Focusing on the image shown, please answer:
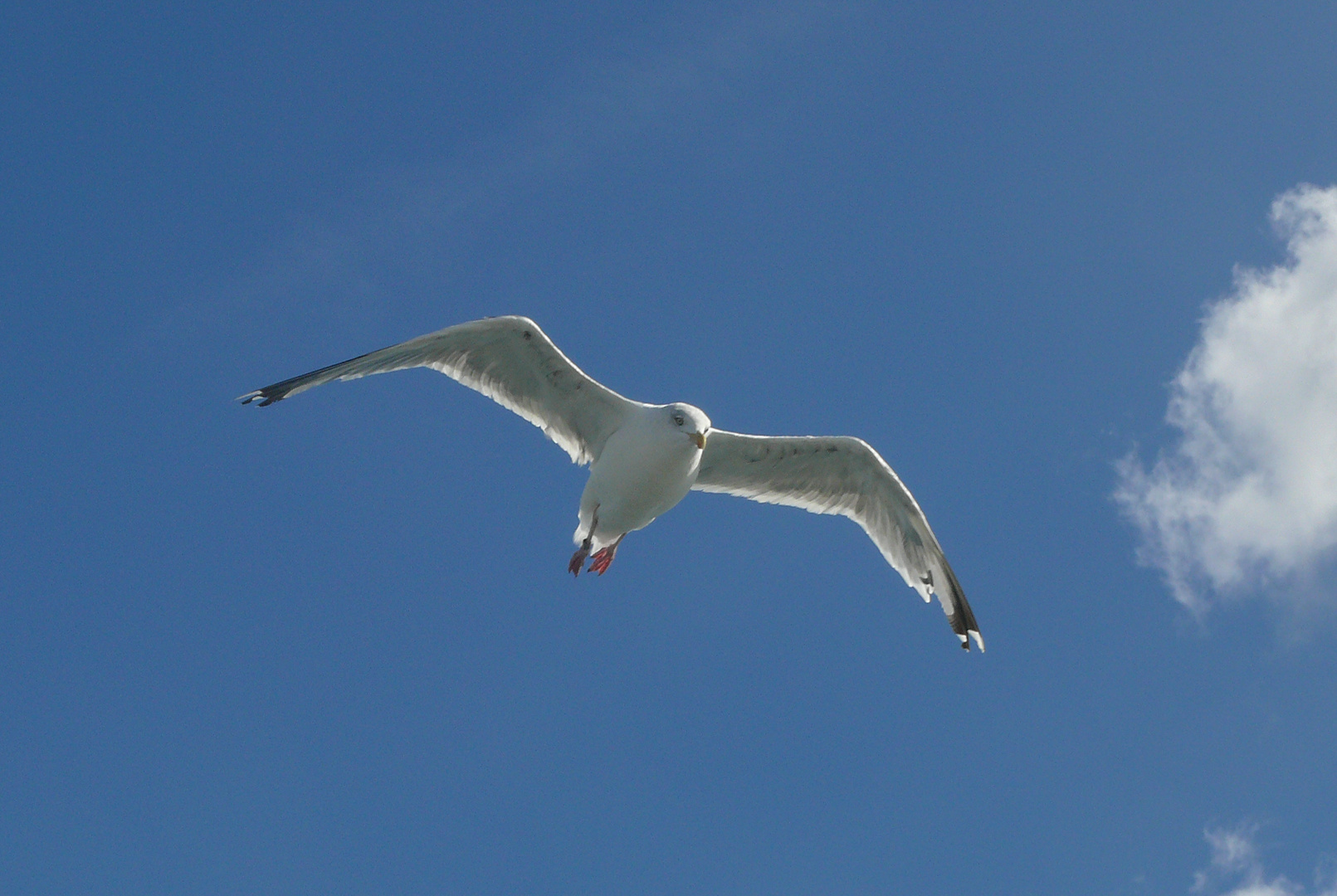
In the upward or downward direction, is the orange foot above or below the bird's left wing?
below

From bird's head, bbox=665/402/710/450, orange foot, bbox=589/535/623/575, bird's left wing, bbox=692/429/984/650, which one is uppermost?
bird's left wing, bbox=692/429/984/650

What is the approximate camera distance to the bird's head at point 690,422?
13.3 m

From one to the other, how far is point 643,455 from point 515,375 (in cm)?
191

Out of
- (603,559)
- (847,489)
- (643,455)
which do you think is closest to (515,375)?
(643,455)

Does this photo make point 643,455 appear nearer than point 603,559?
Yes

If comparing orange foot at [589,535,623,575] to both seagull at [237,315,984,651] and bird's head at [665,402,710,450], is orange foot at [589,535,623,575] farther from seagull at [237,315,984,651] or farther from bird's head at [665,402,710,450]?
bird's head at [665,402,710,450]

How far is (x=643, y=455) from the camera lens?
44.2 ft

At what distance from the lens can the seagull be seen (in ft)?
44.3

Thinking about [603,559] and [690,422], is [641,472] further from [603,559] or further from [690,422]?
[603,559]

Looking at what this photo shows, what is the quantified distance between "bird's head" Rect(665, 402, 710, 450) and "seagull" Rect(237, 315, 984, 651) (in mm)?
12

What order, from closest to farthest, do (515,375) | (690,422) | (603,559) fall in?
(690,422) → (515,375) → (603,559)

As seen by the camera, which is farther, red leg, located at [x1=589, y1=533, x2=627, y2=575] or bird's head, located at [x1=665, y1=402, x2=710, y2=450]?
red leg, located at [x1=589, y1=533, x2=627, y2=575]

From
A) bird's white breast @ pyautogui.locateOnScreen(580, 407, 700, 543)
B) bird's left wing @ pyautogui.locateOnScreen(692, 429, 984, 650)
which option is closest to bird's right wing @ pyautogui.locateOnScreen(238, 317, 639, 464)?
bird's white breast @ pyautogui.locateOnScreen(580, 407, 700, 543)

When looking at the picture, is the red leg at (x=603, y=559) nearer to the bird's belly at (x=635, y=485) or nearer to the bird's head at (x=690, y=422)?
the bird's belly at (x=635, y=485)
